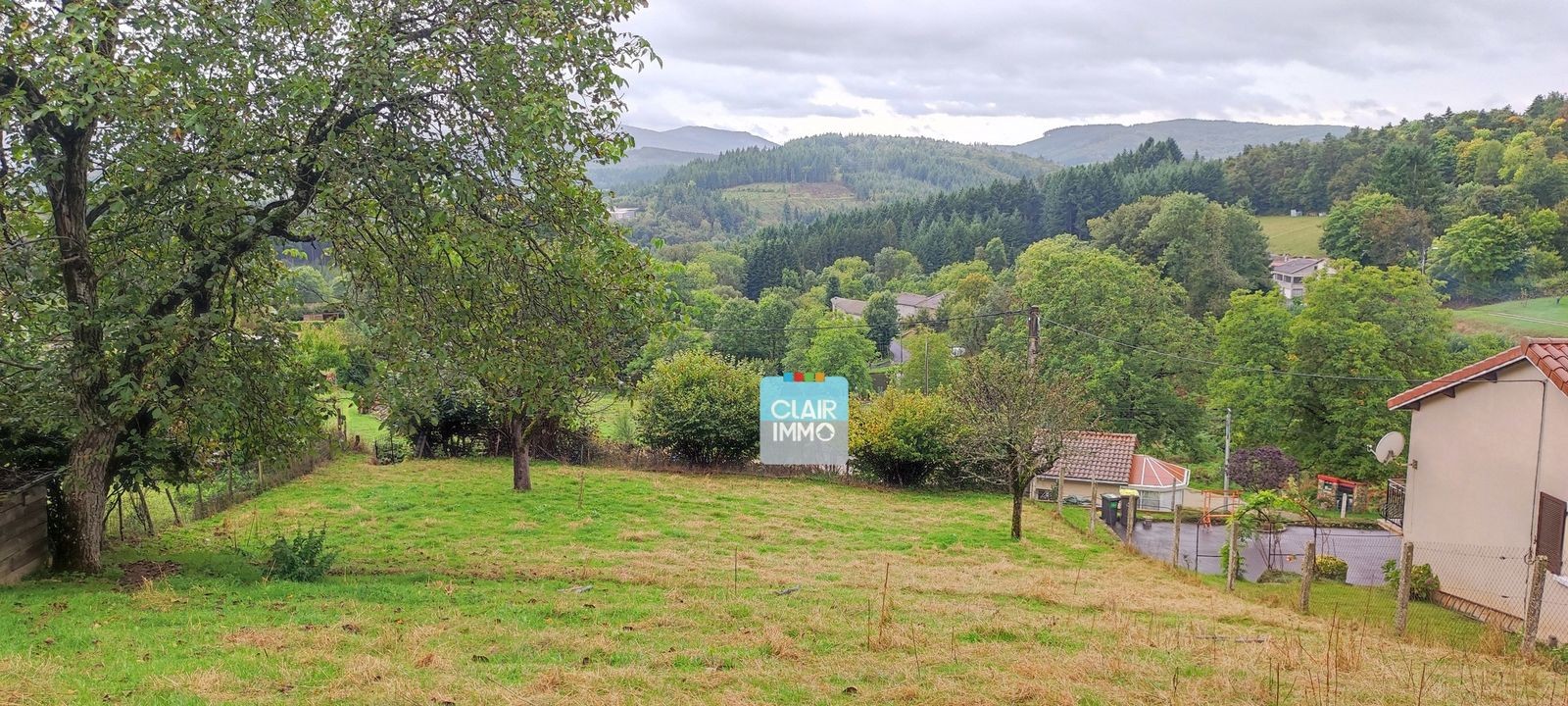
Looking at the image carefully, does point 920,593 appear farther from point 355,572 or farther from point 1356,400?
point 1356,400

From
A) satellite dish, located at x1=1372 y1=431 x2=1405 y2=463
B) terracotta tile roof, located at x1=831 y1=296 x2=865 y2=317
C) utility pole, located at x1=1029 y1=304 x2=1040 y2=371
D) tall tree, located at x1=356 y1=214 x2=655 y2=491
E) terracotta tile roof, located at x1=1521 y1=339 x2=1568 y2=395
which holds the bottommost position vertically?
terracotta tile roof, located at x1=831 y1=296 x2=865 y2=317

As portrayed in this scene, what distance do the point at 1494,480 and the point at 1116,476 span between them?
14540 millimetres

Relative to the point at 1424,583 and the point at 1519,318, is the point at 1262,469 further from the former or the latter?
the point at 1519,318

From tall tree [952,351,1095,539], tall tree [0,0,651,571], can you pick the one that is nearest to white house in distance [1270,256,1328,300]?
tall tree [952,351,1095,539]

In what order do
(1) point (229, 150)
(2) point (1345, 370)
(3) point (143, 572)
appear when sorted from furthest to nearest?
(2) point (1345, 370) → (3) point (143, 572) → (1) point (229, 150)

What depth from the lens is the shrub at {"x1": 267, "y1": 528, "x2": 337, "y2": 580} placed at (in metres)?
10.1

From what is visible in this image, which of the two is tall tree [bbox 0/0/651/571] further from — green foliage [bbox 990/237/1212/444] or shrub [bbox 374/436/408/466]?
green foliage [bbox 990/237/1212/444]

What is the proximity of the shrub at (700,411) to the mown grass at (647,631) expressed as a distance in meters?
12.2

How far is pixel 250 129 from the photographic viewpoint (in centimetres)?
850

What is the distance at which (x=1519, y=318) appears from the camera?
58219 mm

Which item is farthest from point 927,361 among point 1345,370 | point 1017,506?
point 1017,506

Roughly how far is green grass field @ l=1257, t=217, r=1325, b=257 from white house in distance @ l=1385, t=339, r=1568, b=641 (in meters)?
77.8

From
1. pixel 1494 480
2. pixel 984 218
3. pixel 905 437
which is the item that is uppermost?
pixel 984 218

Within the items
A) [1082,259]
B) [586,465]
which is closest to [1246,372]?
[1082,259]
